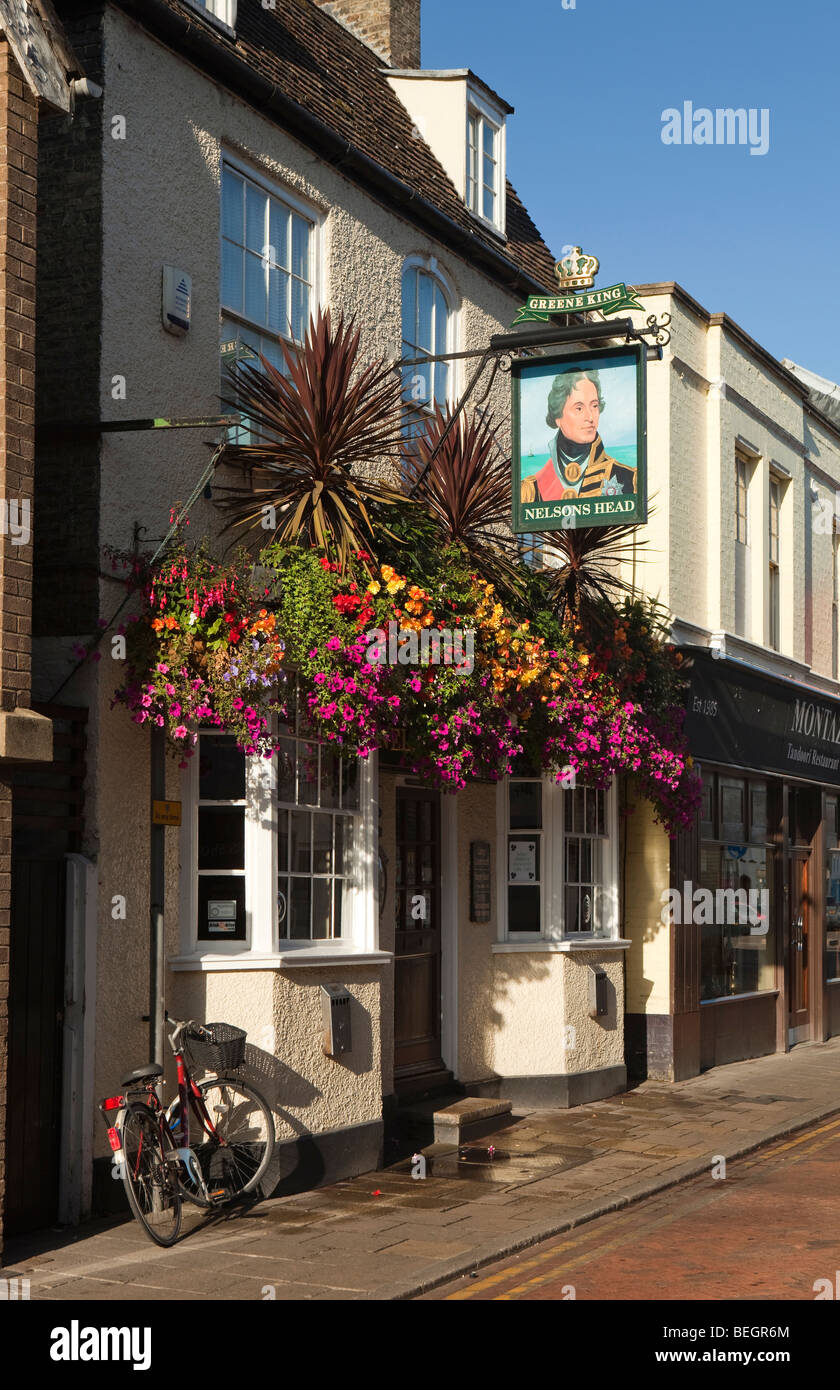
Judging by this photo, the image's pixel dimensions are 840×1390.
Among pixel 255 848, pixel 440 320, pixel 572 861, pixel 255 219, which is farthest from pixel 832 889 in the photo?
pixel 255 219

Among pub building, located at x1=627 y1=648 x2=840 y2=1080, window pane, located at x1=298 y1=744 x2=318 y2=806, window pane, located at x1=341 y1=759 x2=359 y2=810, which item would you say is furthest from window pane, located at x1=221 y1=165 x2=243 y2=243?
pub building, located at x1=627 y1=648 x2=840 y2=1080

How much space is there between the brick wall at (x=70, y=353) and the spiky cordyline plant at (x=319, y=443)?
107 cm

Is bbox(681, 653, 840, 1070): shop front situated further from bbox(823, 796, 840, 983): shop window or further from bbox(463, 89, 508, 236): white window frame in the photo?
bbox(463, 89, 508, 236): white window frame

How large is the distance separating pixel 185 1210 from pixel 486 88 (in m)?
10.6

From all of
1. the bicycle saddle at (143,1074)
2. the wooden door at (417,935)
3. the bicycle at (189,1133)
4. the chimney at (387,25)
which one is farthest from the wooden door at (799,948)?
the bicycle saddle at (143,1074)

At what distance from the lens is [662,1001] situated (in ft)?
49.9

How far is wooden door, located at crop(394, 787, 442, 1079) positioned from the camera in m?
12.4

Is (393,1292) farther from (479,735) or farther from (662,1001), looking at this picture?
(662,1001)

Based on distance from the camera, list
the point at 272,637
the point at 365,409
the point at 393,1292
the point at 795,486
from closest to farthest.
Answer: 1. the point at 393,1292
2. the point at 272,637
3. the point at 365,409
4. the point at 795,486

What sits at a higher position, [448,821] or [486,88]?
[486,88]

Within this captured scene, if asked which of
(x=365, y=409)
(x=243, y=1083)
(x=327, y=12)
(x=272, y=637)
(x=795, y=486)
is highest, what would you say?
(x=327, y=12)

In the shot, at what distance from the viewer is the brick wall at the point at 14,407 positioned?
7.70 metres

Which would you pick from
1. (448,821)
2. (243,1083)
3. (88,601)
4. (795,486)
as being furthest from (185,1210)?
(795,486)

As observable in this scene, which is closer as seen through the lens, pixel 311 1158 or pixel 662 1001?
pixel 311 1158
